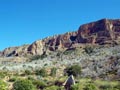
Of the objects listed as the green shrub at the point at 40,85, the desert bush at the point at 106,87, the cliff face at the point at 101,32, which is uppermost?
the cliff face at the point at 101,32

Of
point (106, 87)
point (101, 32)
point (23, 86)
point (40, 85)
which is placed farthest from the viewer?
point (101, 32)

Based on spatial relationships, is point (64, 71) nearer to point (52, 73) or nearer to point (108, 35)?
point (52, 73)

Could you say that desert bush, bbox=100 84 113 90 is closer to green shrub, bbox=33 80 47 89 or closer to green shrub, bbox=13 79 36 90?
green shrub, bbox=33 80 47 89

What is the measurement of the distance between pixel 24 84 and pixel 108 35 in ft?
418

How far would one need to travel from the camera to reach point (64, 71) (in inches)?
3356

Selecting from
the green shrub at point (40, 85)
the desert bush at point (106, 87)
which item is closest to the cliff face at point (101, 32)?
the green shrub at point (40, 85)

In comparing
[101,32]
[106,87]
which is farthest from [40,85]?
[101,32]

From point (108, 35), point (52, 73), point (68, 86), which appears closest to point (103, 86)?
point (68, 86)

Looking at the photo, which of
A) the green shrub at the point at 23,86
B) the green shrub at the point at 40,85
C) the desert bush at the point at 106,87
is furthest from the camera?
the green shrub at the point at 40,85

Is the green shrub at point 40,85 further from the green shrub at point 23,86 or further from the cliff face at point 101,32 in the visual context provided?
the cliff face at point 101,32

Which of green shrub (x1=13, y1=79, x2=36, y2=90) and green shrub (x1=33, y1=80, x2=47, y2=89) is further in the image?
green shrub (x1=33, y1=80, x2=47, y2=89)

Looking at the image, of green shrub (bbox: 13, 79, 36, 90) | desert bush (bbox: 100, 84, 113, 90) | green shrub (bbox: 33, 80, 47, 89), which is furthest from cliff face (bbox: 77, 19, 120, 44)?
green shrub (bbox: 13, 79, 36, 90)

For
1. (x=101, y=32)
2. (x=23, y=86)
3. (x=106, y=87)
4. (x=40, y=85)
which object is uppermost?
(x=101, y=32)

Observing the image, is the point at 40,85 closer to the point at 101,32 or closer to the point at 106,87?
the point at 106,87
